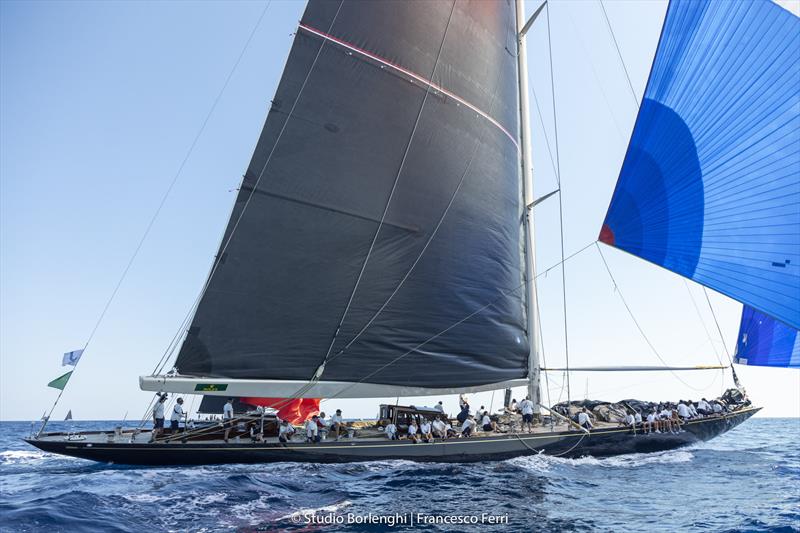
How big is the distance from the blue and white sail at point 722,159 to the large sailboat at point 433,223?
1.7 inches

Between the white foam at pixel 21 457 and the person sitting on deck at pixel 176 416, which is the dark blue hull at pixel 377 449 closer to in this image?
the person sitting on deck at pixel 176 416

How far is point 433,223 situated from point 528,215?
4.53m

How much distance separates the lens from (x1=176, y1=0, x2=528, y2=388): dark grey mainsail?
13383 mm

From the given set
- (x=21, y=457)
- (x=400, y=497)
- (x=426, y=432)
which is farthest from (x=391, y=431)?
(x=21, y=457)

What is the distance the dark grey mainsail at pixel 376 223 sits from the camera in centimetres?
1338

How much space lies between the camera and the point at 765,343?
20750mm

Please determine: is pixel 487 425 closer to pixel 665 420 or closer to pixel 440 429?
pixel 440 429

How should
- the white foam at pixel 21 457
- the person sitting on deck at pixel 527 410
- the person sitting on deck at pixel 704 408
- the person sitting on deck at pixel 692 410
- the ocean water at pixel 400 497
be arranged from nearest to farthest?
1. the ocean water at pixel 400 497
2. the white foam at pixel 21 457
3. the person sitting on deck at pixel 527 410
4. the person sitting on deck at pixel 692 410
5. the person sitting on deck at pixel 704 408

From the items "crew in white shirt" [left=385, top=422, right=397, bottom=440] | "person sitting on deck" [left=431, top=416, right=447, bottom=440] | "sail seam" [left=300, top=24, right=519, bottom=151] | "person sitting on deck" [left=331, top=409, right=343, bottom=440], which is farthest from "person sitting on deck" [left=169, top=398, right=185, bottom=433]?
"sail seam" [left=300, top=24, right=519, bottom=151]

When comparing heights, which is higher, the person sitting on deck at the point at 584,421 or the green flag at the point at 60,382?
the green flag at the point at 60,382

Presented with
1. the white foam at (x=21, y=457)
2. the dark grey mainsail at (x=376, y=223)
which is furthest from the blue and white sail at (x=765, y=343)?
the white foam at (x=21, y=457)

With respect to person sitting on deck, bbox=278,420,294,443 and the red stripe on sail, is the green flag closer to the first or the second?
person sitting on deck, bbox=278,420,294,443

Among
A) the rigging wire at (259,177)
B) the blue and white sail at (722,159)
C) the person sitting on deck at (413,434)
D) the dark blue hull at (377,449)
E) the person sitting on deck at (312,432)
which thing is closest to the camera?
the blue and white sail at (722,159)

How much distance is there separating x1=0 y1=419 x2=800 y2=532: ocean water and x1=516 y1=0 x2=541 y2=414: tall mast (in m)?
3.15
